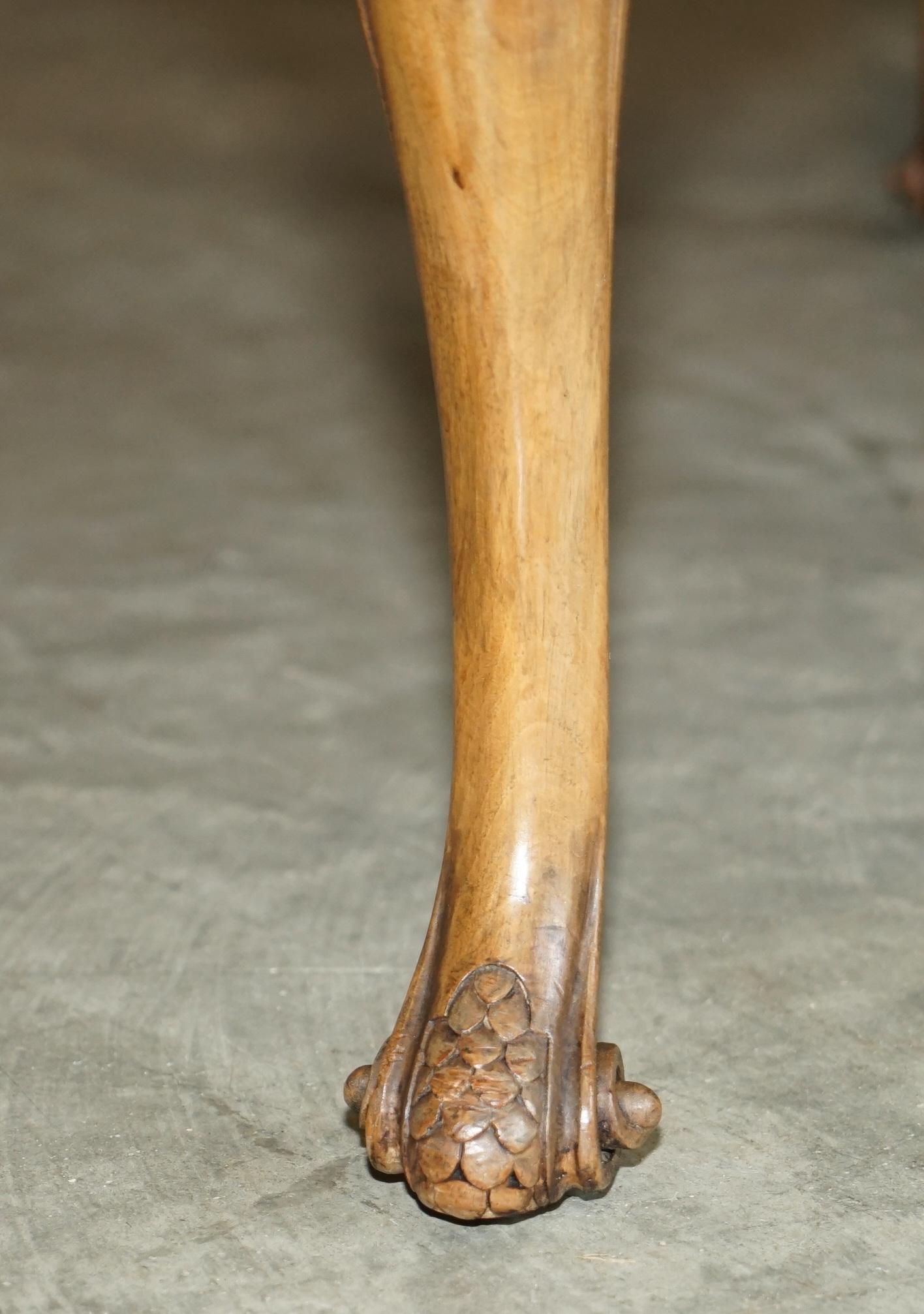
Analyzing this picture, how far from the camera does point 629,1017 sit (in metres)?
0.72

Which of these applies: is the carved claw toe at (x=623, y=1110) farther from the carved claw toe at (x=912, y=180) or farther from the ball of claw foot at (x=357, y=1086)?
the carved claw toe at (x=912, y=180)

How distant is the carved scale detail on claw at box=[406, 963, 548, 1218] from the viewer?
0.56 m

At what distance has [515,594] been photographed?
603 mm

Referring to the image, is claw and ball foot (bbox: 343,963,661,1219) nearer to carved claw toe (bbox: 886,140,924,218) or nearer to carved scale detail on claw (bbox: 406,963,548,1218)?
carved scale detail on claw (bbox: 406,963,548,1218)

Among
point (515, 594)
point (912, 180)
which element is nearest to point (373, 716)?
point (515, 594)

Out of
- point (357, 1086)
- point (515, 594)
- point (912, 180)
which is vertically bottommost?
point (912, 180)

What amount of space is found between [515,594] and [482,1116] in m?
0.18

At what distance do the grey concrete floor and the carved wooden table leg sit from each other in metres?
0.06

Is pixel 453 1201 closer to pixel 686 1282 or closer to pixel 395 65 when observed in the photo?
pixel 686 1282

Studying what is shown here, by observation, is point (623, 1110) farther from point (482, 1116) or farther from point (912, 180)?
point (912, 180)

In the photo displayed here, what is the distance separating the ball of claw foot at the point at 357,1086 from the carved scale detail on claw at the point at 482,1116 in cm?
3

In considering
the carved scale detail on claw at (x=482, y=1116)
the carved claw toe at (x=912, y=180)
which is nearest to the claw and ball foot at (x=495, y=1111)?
the carved scale detail on claw at (x=482, y=1116)

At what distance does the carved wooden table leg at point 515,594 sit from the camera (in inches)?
21.5

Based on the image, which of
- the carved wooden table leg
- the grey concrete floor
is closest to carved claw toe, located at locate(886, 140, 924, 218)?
the grey concrete floor
